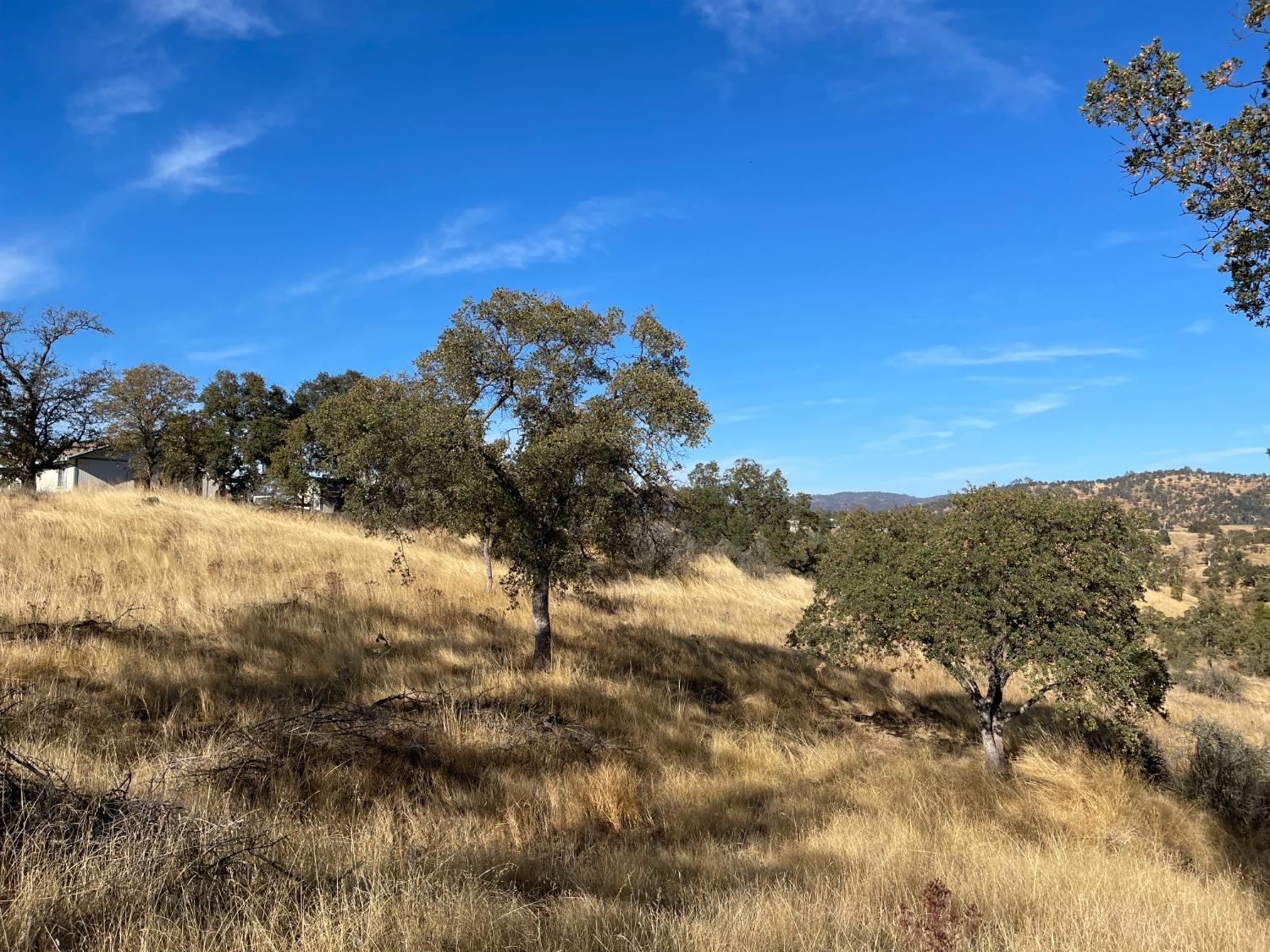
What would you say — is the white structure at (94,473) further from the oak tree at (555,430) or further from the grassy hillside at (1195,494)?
the grassy hillside at (1195,494)

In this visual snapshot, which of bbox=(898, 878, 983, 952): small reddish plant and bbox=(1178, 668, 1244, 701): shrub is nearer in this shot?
bbox=(898, 878, 983, 952): small reddish plant

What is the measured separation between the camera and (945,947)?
3635 mm

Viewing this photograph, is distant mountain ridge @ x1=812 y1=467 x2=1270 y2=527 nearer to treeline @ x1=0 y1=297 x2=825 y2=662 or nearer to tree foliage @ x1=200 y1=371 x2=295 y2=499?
tree foliage @ x1=200 y1=371 x2=295 y2=499

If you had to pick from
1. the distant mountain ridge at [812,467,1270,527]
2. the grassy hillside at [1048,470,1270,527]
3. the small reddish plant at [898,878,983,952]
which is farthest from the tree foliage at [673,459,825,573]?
the grassy hillside at [1048,470,1270,527]

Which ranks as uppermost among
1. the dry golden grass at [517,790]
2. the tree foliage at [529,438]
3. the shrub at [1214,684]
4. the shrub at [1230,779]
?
the tree foliage at [529,438]

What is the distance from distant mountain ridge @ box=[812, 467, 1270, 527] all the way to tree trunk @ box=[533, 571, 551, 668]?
104746 millimetres

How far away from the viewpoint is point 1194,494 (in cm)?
13588

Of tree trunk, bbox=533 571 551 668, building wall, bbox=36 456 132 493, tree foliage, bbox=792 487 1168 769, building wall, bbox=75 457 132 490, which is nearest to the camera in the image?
tree foliage, bbox=792 487 1168 769

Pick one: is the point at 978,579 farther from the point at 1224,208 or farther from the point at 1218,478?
the point at 1218,478

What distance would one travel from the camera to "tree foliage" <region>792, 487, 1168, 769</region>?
927 centimetres

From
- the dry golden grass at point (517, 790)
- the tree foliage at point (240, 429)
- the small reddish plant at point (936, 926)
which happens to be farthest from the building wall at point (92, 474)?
the small reddish plant at point (936, 926)

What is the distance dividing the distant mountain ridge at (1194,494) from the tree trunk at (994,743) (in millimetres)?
104075

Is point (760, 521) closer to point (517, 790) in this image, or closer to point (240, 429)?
point (240, 429)

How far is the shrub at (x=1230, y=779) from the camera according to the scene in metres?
8.80
